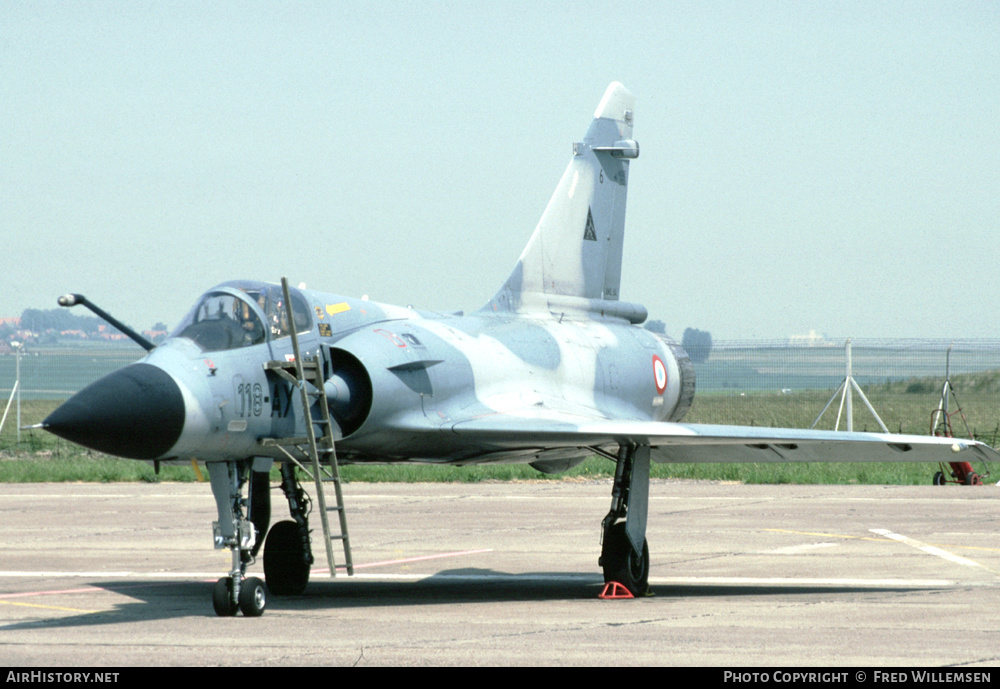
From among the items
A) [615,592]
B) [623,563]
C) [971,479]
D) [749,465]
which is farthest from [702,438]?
[749,465]

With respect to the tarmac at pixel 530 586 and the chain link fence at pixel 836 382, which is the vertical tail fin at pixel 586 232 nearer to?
the tarmac at pixel 530 586

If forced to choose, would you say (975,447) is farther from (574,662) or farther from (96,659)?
(96,659)

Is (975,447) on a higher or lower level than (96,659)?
higher

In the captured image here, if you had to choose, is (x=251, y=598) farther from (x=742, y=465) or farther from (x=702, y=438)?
(x=742, y=465)

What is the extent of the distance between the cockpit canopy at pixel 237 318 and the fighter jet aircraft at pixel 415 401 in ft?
0.04

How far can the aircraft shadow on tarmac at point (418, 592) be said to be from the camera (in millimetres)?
10938

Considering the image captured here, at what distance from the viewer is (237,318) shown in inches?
424

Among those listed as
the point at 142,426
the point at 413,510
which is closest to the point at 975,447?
the point at 142,426

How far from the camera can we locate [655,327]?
1723cm

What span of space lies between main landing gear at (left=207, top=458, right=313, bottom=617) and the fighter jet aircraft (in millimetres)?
14

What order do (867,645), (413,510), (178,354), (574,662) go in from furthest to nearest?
1. (413,510)
2. (178,354)
3. (867,645)
4. (574,662)

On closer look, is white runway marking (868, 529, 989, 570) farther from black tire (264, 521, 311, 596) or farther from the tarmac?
black tire (264, 521, 311, 596)
